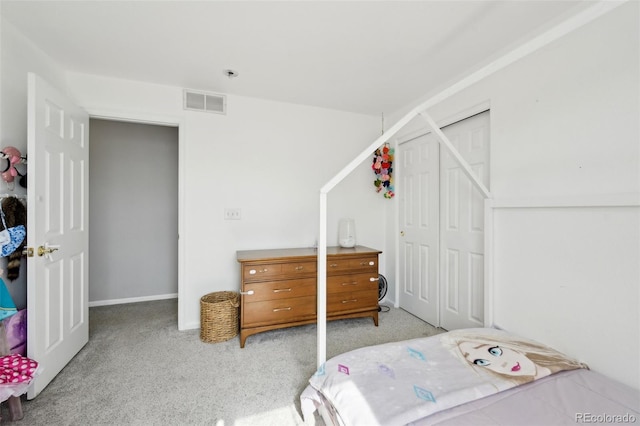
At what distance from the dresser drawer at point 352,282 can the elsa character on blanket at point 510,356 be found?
105 cm

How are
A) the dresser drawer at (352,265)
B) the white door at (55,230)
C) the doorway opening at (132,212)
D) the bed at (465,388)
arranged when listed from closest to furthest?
1. the bed at (465,388)
2. the white door at (55,230)
3. the dresser drawer at (352,265)
4. the doorway opening at (132,212)

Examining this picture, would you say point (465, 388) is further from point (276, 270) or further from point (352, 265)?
point (276, 270)

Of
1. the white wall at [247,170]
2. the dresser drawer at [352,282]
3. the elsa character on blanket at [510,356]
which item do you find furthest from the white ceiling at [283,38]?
the elsa character on blanket at [510,356]

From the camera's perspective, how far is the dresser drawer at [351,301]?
2543mm

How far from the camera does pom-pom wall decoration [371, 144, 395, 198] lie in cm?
317

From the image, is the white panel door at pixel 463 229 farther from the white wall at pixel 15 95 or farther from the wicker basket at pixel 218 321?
the white wall at pixel 15 95

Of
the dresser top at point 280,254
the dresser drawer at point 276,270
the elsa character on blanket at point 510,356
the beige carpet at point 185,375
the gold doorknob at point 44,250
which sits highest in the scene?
the gold doorknob at point 44,250

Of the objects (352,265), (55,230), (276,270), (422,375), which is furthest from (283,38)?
(422,375)

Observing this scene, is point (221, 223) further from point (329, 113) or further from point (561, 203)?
point (561, 203)

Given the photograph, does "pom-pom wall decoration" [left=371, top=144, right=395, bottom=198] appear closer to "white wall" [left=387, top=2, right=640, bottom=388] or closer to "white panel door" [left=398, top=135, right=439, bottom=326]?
"white panel door" [left=398, top=135, right=439, bottom=326]

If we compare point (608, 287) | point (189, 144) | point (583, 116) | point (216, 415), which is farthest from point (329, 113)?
point (216, 415)

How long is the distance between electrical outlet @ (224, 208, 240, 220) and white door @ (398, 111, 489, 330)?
1875mm

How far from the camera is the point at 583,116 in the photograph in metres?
1.48

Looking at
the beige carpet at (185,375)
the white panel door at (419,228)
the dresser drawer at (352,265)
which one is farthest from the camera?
the white panel door at (419,228)
